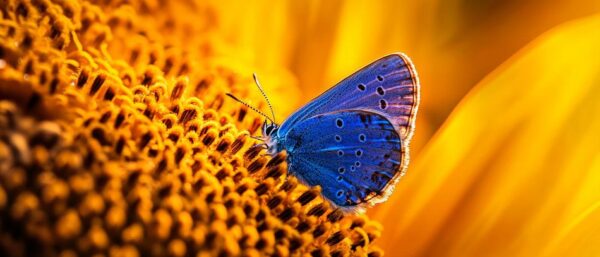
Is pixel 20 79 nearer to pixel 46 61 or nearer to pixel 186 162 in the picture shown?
pixel 46 61

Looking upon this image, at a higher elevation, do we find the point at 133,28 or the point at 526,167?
the point at 526,167

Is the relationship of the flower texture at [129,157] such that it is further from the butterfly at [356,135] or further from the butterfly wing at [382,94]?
the butterfly wing at [382,94]

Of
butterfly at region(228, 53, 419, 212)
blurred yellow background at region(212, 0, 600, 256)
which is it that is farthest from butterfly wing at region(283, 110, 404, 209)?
blurred yellow background at region(212, 0, 600, 256)

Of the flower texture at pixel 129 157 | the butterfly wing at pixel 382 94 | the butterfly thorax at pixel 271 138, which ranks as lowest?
the flower texture at pixel 129 157

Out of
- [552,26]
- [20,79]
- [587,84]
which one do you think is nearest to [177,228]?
[20,79]

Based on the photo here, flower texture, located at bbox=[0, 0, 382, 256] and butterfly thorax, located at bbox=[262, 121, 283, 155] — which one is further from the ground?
butterfly thorax, located at bbox=[262, 121, 283, 155]

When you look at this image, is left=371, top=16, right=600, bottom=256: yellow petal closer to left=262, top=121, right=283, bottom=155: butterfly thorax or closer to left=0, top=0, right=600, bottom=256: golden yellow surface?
left=0, top=0, right=600, bottom=256: golden yellow surface

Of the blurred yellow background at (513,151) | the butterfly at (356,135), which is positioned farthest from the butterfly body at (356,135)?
the blurred yellow background at (513,151)

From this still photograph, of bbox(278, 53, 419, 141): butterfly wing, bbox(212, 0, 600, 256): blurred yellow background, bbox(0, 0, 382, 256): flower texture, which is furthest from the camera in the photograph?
bbox(212, 0, 600, 256): blurred yellow background
